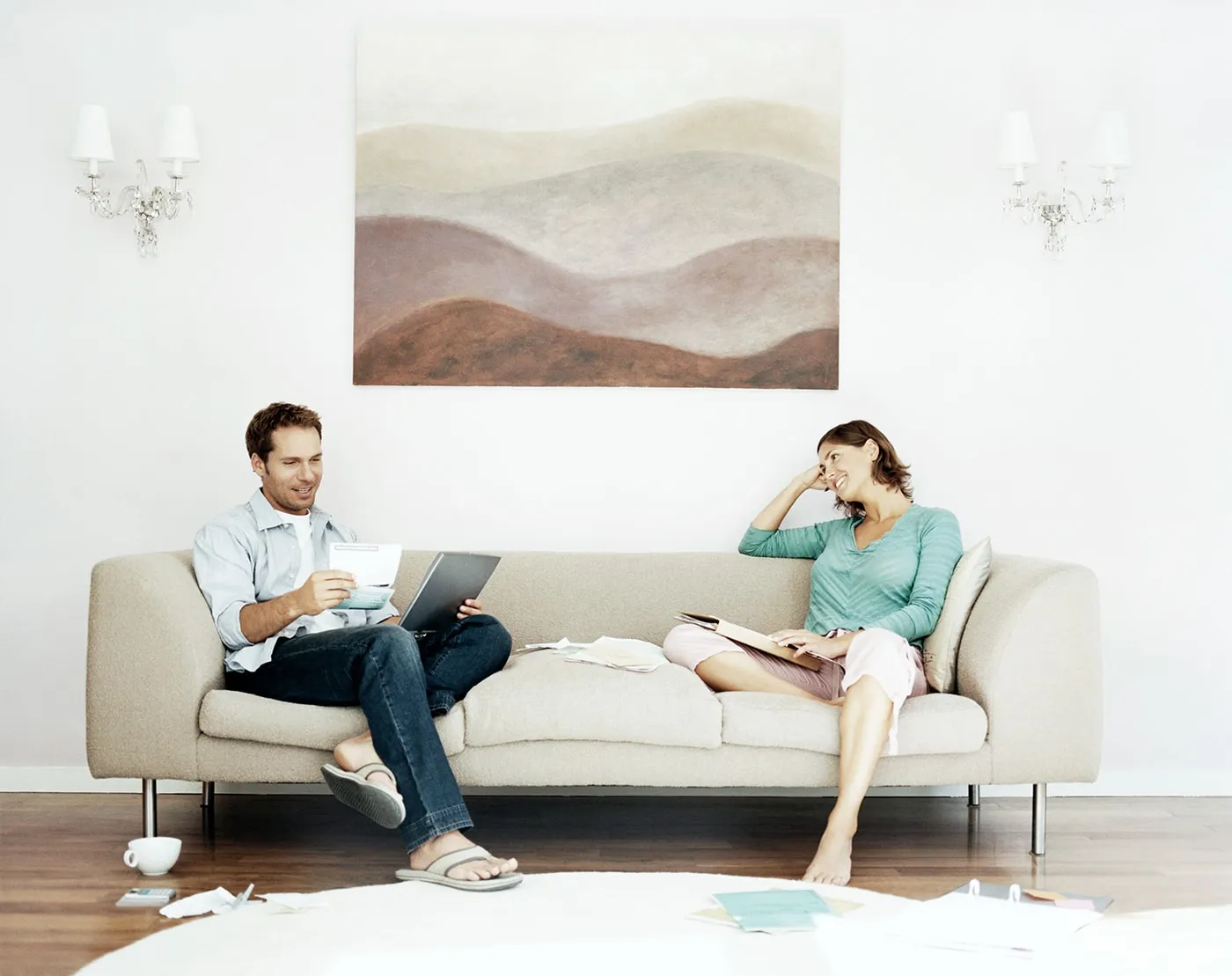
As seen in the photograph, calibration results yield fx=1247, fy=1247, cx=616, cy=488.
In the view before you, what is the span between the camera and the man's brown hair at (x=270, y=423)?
3164 mm

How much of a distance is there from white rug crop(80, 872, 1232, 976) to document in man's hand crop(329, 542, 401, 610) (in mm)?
657

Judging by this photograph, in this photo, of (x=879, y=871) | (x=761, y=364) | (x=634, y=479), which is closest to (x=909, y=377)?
(x=761, y=364)

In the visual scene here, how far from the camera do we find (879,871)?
9.52 ft

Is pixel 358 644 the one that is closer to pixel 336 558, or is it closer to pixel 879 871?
pixel 336 558

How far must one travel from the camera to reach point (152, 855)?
109 inches

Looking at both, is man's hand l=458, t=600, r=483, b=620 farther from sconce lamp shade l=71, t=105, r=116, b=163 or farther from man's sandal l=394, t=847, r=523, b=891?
sconce lamp shade l=71, t=105, r=116, b=163

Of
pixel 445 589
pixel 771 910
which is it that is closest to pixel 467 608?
pixel 445 589

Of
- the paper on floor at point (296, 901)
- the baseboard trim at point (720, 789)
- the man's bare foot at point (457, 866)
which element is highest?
the man's bare foot at point (457, 866)

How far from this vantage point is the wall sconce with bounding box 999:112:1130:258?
3.72m

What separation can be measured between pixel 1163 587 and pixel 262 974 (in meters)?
2.99

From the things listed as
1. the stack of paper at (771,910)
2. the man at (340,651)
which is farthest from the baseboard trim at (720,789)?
the stack of paper at (771,910)

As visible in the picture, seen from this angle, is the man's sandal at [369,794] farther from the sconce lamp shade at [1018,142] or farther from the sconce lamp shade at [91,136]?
the sconce lamp shade at [1018,142]

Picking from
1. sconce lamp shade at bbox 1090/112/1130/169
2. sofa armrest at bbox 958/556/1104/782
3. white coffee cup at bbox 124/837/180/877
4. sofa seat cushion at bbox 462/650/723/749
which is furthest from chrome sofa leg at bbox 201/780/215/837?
sconce lamp shade at bbox 1090/112/1130/169

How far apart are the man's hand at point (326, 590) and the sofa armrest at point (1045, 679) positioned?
5.06 ft
